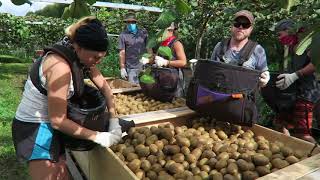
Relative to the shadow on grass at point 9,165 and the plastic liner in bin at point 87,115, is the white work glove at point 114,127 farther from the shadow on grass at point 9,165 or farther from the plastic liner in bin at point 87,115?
the shadow on grass at point 9,165

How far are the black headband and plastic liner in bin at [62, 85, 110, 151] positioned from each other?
377 mm

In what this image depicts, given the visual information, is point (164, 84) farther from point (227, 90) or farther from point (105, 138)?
point (105, 138)

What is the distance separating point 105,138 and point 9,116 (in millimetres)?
4301

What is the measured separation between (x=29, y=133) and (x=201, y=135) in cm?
134

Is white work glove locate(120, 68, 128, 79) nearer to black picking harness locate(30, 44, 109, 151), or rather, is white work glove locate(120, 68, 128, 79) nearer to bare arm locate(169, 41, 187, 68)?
bare arm locate(169, 41, 187, 68)

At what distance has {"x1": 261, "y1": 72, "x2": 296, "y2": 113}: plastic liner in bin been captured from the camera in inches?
136

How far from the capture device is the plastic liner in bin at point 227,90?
260cm

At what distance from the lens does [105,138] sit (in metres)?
2.40

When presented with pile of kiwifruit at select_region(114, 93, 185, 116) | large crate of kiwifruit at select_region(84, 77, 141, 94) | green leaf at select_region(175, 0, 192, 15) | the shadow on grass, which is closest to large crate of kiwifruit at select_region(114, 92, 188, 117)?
pile of kiwifruit at select_region(114, 93, 185, 116)

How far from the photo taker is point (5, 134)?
5113mm

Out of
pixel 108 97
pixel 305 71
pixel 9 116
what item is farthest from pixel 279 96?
pixel 9 116

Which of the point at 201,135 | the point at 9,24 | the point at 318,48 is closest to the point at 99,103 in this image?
the point at 201,135

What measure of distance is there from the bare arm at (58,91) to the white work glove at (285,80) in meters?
2.05

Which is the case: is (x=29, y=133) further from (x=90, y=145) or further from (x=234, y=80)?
(x=234, y=80)
